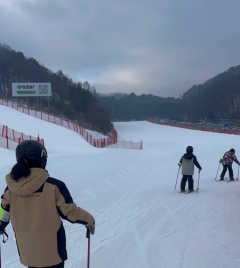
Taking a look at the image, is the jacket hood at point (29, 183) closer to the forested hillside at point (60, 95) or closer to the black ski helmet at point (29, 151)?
the black ski helmet at point (29, 151)

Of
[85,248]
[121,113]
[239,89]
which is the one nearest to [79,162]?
[85,248]

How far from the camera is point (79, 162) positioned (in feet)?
58.2

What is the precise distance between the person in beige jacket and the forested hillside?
58456 mm

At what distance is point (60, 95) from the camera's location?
7700cm

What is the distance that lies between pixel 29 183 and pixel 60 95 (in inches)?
3006

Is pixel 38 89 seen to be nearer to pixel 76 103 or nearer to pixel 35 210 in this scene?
pixel 76 103

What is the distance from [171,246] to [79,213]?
308 centimetres

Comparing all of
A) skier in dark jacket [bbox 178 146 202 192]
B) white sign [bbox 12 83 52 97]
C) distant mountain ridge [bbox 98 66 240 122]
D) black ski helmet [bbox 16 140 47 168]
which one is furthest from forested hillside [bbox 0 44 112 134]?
black ski helmet [bbox 16 140 47 168]

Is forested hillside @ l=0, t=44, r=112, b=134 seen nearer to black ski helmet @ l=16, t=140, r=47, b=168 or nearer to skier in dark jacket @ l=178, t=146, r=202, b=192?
skier in dark jacket @ l=178, t=146, r=202, b=192

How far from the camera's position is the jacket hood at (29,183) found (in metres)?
2.65

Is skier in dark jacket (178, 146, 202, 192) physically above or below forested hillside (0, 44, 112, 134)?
below

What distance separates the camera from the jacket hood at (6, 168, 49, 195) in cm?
265

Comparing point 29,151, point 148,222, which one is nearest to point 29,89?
point 148,222

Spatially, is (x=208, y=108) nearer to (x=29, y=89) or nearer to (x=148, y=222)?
(x=29, y=89)
